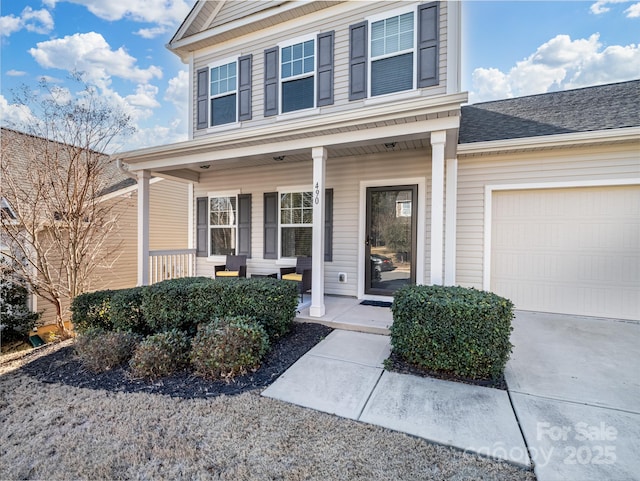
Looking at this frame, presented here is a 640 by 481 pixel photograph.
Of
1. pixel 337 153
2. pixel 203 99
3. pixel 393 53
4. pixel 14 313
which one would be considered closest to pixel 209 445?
pixel 337 153

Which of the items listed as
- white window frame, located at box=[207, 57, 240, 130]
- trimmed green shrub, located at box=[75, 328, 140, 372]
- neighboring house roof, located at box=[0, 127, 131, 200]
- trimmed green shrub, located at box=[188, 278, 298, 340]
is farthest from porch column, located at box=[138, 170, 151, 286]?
trimmed green shrub, located at box=[188, 278, 298, 340]

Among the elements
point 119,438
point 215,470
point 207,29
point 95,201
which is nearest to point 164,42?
point 207,29

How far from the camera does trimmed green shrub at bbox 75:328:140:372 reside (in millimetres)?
3316

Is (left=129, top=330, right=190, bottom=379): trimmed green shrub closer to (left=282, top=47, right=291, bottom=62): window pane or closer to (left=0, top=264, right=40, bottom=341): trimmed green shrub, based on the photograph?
(left=0, top=264, right=40, bottom=341): trimmed green shrub

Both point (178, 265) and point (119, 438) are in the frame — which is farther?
point (178, 265)

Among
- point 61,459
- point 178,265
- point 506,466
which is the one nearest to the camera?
point 506,466

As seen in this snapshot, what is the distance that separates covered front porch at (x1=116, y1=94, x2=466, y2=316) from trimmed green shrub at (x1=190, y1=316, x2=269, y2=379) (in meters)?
1.44

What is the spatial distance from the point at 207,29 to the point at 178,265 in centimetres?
520

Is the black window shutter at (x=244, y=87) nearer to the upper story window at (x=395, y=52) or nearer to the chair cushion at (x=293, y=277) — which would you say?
the upper story window at (x=395, y=52)

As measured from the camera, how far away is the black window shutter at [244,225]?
6797mm

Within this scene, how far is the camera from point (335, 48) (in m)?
5.73

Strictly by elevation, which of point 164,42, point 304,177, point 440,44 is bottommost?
point 304,177

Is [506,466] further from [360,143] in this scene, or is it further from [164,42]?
[164,42]

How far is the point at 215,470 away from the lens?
5.99 ft
